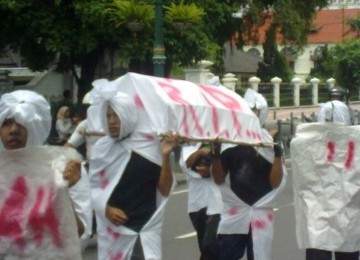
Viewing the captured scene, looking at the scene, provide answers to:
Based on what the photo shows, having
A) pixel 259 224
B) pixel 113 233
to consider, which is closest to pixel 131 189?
pixel 113 233

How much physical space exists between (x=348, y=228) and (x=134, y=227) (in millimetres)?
1960

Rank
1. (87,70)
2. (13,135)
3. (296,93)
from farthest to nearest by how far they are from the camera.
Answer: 1. (296,93)
2. (87,70)
3. (13,135)

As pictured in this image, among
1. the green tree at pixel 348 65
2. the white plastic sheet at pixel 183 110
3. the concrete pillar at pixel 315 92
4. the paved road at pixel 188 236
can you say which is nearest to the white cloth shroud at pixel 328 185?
the white plastic sheet at pixel 183 110

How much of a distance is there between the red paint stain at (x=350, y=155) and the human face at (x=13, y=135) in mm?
3660

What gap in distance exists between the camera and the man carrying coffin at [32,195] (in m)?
5.25

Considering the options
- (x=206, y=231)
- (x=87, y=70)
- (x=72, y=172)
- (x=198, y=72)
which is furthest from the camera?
(x=198, y=72)

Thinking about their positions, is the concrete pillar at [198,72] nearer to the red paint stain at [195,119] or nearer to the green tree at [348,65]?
the green tree at [348,65]

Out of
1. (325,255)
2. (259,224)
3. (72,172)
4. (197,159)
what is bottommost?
(325,255)

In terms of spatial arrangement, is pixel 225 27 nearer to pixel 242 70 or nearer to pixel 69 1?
pixel 69 1

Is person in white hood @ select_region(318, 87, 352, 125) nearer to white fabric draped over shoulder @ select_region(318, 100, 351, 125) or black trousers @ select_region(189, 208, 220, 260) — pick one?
white fabric draped over shoulder @ select_region(318, 100, 351, 125)

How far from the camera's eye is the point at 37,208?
17.3 feet

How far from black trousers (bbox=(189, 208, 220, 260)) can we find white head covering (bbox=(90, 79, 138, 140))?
7.91 feet

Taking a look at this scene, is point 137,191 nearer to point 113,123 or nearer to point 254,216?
point 113,123

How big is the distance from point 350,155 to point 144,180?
2.00 meters
